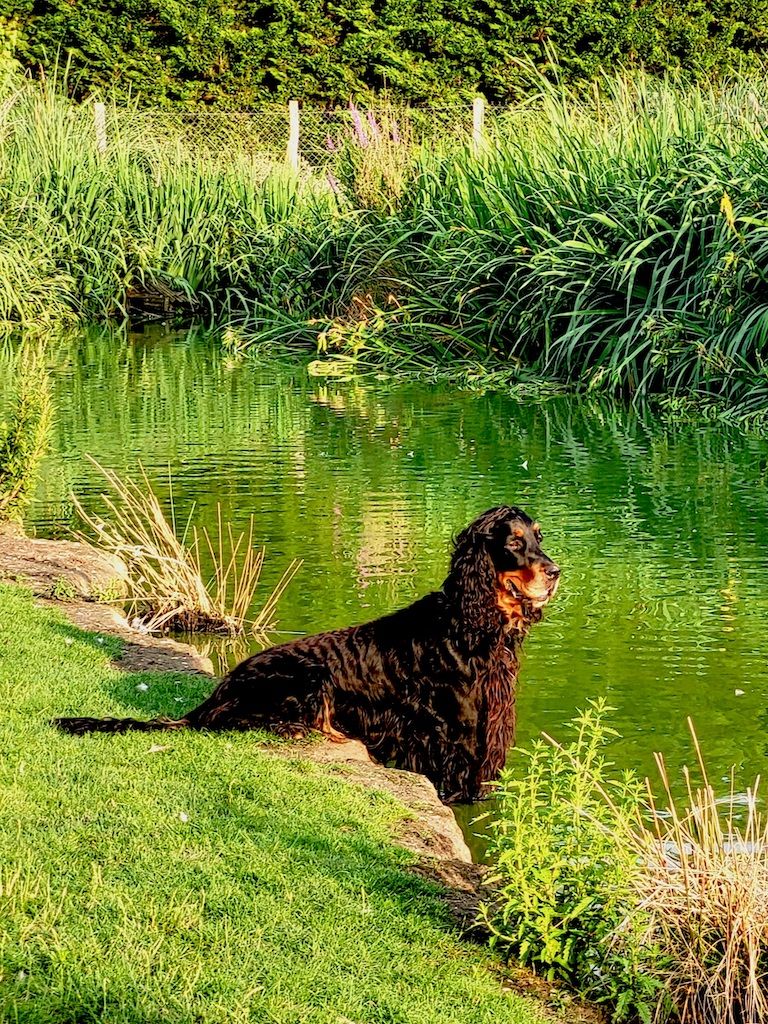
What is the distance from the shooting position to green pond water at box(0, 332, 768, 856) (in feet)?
21.9

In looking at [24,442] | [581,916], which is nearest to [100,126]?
[24,442]

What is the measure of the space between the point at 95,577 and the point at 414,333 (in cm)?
831

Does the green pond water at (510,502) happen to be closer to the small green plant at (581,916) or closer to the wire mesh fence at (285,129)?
the small green plant at (581,916)

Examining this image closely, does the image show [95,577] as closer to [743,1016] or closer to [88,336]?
[743,1016]

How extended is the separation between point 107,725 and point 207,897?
1.38 metres

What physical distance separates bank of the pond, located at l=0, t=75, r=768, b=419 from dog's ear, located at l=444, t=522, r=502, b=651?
712 centimetres

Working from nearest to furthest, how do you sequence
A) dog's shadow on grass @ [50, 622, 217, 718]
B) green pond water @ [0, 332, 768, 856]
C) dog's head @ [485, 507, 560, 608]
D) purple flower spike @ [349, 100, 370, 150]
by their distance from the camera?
dog's head @ [485, 507, 560, 608]
dog's shadow on grass @ [50, 622, 217, 718]
green pond water @ [0, 332, 768, 856]
purple flower spike @ [349, 100, 370, 150]

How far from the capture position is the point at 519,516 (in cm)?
561

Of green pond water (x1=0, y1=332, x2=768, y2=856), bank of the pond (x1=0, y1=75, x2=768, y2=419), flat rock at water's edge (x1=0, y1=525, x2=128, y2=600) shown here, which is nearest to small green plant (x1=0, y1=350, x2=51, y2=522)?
flat rock at water's edge (x1=0, y1=525, x2=128, y2=600)

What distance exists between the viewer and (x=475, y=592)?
5.59 metres

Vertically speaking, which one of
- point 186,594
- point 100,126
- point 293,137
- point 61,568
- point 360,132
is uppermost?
point 293,137

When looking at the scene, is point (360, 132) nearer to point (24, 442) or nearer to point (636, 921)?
point (24, 442)

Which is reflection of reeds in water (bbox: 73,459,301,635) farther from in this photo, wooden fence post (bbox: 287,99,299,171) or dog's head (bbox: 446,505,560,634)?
wooden fence post (bbox: 287,99,299,171)

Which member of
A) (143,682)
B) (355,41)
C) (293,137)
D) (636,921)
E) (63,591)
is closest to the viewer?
(636,921)
